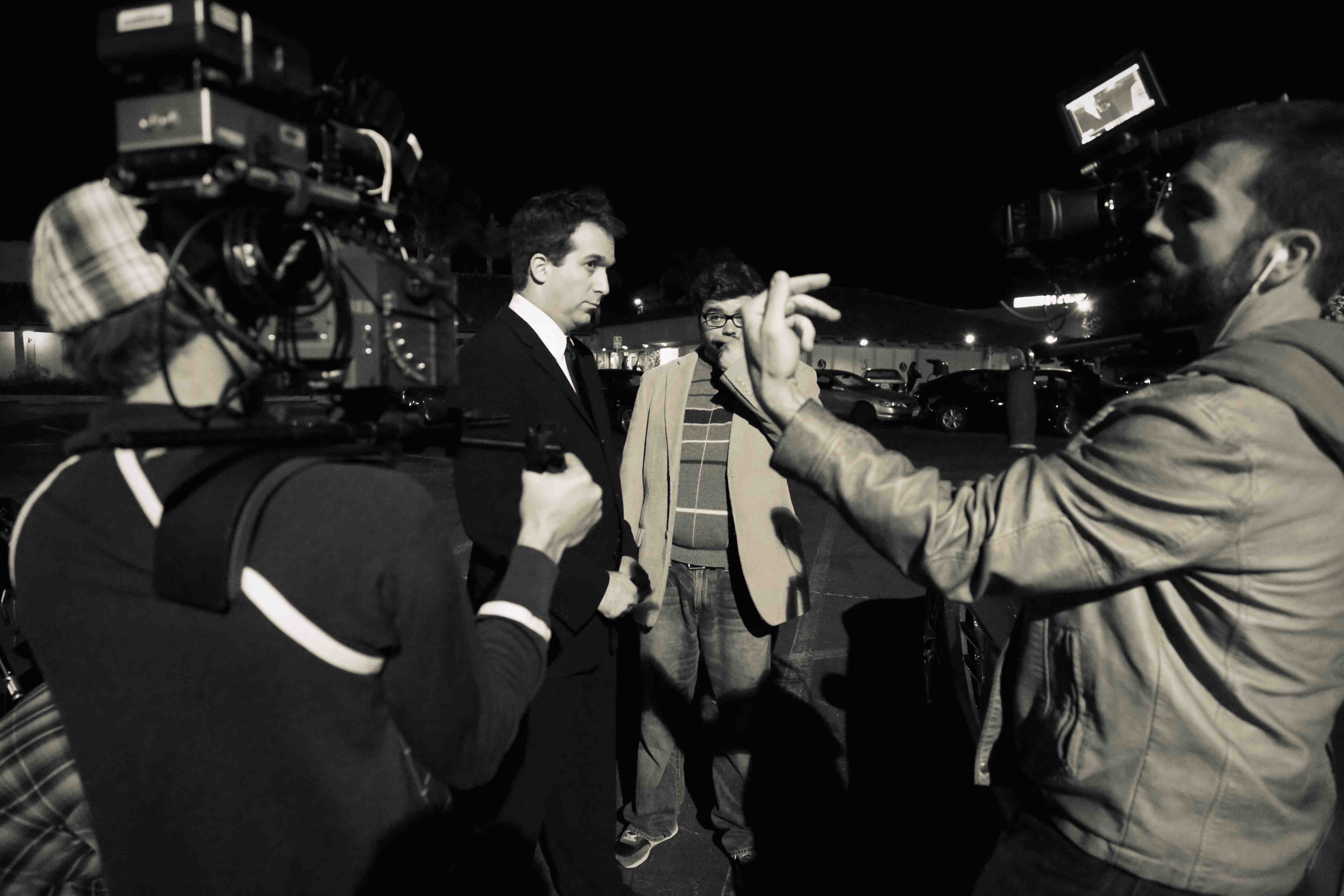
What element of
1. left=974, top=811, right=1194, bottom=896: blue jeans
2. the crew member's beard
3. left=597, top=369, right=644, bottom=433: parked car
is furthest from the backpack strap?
left=597, top=369, right=644, bottom=433: parked car

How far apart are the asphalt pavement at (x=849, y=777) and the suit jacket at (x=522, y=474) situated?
2.27 feet

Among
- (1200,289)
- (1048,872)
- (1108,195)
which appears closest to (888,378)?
(1108,195)

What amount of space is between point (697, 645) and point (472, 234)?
50214 millimetres

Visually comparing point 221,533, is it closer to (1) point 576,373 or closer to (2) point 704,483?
(1) point 576,373

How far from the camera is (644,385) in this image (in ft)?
11.0

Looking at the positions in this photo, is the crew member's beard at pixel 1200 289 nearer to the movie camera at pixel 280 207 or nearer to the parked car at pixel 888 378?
the movie camera at pixel 280 207

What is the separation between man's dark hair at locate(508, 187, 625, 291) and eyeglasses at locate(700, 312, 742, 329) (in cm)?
75

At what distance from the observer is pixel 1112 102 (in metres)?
1.64

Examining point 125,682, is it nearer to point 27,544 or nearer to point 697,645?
point 27,544

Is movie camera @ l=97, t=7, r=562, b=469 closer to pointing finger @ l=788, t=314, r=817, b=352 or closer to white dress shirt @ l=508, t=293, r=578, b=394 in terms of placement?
pointing finger @ l=788, t=314, r=817, b=352

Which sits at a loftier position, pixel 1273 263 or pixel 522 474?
pixel 1273 263

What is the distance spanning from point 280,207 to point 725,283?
2.30 metres

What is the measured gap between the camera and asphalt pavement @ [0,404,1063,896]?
9.20 feet

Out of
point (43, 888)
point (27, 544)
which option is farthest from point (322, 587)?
point (43, 888)
